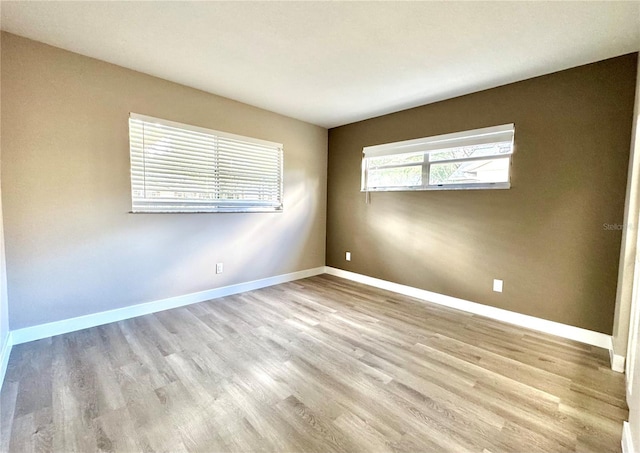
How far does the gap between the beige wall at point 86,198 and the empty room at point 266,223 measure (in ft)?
0.06

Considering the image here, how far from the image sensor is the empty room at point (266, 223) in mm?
1555

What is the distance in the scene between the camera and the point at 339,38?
2.04 meters

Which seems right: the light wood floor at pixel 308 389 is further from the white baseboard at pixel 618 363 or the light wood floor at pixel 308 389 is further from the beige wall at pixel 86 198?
the beige wall at pixel 86 198

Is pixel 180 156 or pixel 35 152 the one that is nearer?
pixel 35 152

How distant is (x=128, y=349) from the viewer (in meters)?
2.16

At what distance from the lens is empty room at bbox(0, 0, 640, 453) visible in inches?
61.2

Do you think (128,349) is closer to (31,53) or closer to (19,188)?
(19,188)

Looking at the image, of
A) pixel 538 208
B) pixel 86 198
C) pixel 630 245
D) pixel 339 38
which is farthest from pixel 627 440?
pixel 86 198

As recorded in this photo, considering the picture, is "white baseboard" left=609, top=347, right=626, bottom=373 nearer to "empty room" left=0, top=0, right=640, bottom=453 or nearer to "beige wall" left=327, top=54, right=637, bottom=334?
"empty room" left=0, top=0, right=640, bottom=453

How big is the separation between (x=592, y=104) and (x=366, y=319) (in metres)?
2.77

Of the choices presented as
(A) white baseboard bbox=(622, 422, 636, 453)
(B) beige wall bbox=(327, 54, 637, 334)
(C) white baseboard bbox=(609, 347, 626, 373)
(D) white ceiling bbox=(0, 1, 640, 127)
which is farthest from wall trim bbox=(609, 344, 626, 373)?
(D) white ceiling bbox=(0, 1, 640, 127)

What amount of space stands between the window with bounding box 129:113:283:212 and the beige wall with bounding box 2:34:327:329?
0.10 m

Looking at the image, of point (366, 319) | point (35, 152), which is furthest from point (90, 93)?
point (366, 319)

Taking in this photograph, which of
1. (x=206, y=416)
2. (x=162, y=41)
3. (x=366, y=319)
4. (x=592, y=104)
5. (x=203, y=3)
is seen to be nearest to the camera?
(x=206, y=416)
